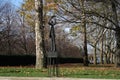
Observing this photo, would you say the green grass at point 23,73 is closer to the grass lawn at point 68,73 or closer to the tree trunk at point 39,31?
the grass lawn at point 68,73

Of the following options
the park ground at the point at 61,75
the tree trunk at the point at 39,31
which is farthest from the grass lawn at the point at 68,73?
the tree trunk at the point at 39,31

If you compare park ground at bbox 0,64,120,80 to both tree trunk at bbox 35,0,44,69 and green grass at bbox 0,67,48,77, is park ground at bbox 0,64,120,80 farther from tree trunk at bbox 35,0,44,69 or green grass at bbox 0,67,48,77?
tree trunk at bbox 35,0,44,69

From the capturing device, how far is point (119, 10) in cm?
3638

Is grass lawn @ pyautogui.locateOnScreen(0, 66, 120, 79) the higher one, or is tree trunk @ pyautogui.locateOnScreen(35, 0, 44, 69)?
tree trunk @ pyautogui.locateOnScreen(35, 0, 44, 69)

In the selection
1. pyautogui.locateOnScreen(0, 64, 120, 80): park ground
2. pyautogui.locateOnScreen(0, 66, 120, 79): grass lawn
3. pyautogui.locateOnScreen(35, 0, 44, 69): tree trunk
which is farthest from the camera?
pyautogui.locateOnScreen(35, 0, 44, 69): tree trunk

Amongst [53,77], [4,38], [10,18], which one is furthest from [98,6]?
[10,18]

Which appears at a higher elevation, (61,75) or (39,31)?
(39,31)

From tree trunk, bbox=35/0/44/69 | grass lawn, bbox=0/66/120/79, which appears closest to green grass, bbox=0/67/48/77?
grass lawn, bbox=0/66/120/79

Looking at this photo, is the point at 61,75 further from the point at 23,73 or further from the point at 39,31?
the point at 39,31

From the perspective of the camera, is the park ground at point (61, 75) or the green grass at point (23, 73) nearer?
the park ground at point (61, 75)

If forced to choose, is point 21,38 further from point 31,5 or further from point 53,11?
point 53,11

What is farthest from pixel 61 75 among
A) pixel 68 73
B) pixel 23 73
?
pixel 23 73

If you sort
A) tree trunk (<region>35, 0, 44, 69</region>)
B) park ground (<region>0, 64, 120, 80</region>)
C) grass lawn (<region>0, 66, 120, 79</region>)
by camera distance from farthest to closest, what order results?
tree trunk (<region>35, 0, 44, 69</region>)
grass lawn (<region>0, 66, 120, 79</region>)
park ground (<region>0, 64, 120, 80</region>)

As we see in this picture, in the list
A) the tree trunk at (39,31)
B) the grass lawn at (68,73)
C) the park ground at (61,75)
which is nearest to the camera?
the park ground at (61,75)
